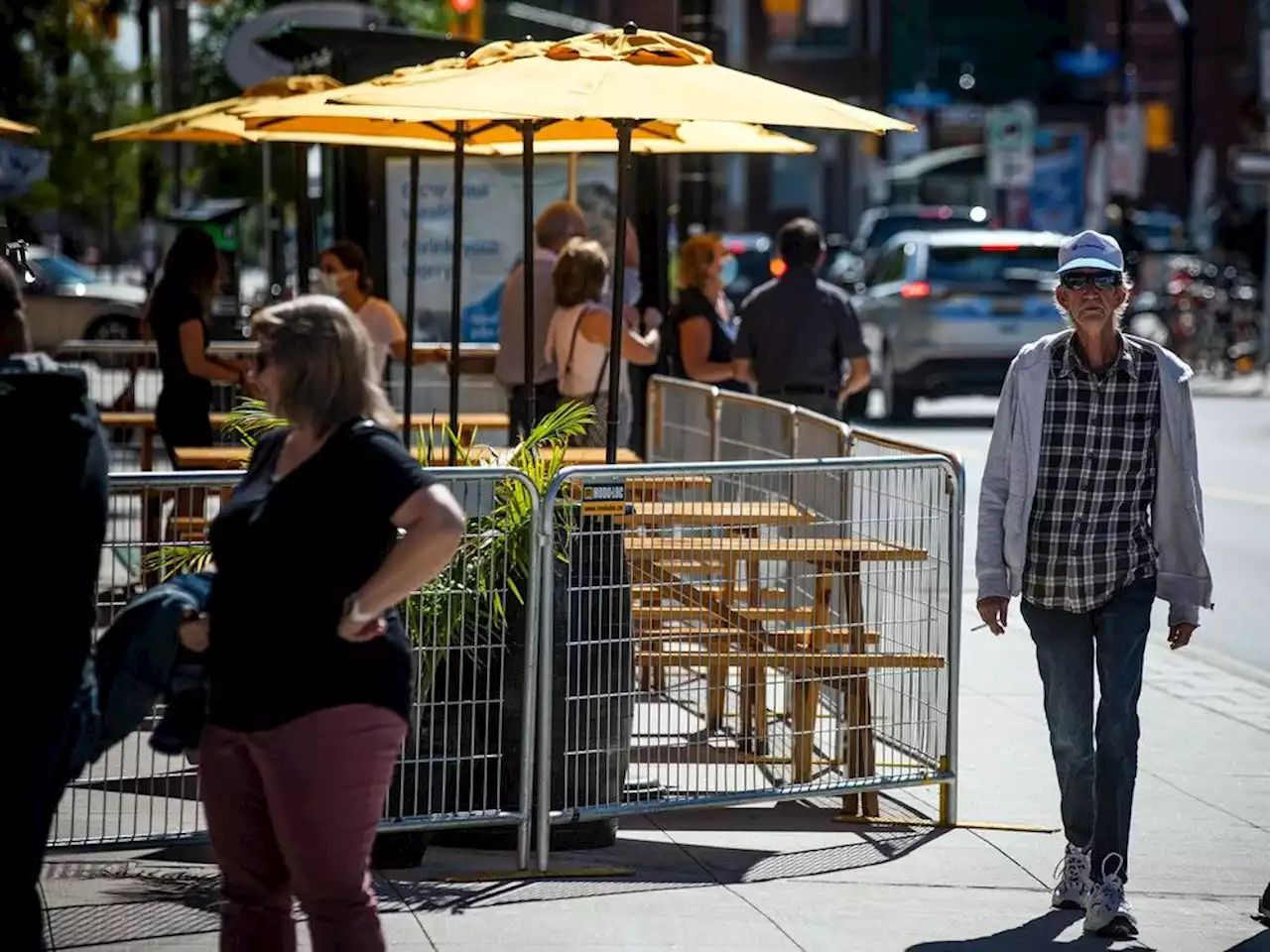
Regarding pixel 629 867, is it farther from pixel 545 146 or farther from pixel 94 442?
pixel 545 146

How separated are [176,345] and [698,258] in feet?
9.71

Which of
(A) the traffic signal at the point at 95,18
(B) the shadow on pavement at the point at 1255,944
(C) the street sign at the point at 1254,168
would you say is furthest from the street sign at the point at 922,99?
(B) the shadow on pavement at the point at 1255,944

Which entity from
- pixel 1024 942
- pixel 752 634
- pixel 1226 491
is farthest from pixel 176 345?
pixel 1226 491

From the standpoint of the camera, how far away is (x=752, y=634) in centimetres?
757

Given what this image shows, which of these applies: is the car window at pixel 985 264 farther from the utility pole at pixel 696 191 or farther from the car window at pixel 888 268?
the utility pole at pixel 696 191

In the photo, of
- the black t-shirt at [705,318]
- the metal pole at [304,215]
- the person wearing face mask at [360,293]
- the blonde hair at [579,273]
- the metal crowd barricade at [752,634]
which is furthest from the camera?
the metal pole at [304,215]

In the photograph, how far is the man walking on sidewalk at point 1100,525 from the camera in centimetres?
656

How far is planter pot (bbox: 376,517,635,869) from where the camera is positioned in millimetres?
7027

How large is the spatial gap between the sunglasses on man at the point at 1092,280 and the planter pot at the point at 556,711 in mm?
1506

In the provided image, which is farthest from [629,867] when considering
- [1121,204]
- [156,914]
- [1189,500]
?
[1121,204]

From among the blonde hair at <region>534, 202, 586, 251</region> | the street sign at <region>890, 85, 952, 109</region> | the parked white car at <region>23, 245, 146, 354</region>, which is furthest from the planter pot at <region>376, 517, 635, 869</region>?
the street sign at <region>890, 85, 952, 109</region>

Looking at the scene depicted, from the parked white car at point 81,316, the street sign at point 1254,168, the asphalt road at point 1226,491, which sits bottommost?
the asphalt road at point 1226,491

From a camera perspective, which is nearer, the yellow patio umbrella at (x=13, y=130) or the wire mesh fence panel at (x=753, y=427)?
the yellow patio umbrella at (x=13, y=130)

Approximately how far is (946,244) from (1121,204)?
Answer: 15552mm
